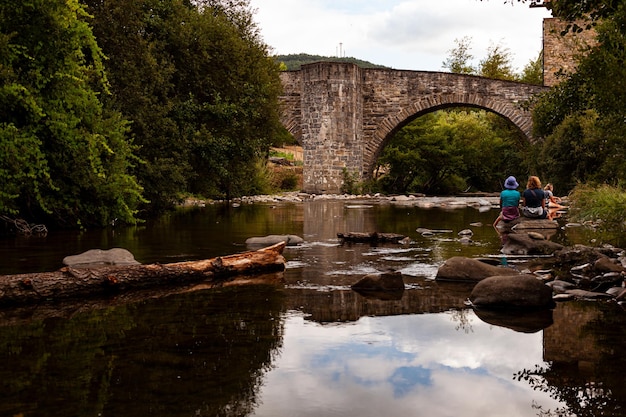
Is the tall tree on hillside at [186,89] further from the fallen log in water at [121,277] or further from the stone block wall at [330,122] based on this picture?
the fallen log in water at [121,277]

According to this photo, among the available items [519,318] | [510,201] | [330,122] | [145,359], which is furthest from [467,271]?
[330,122]

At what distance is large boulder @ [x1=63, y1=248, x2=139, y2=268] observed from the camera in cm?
797

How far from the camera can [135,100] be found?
1661 centimetres

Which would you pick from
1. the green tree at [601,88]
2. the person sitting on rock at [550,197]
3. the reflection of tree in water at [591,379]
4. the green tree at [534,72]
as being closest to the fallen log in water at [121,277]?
the reflection of tree in water at [591,379]

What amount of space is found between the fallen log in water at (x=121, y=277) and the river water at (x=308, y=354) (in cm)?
21

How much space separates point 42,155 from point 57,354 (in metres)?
7.16

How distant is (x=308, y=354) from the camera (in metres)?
4.66

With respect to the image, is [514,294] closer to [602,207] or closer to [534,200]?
[602,207]

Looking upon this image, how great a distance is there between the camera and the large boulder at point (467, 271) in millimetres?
7328

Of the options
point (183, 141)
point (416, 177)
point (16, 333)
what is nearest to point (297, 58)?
point (416, 177)

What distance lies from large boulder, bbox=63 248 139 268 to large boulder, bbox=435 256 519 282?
3.33 metres

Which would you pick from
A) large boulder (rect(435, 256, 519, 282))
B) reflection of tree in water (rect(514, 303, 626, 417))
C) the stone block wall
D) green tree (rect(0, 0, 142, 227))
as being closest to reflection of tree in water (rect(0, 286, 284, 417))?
reflection of tree in water (rect(514, 303, 626, 417))

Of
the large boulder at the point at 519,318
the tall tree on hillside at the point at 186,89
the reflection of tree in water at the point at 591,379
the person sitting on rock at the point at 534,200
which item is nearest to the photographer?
the reflection of tree in water at the point at 591,379

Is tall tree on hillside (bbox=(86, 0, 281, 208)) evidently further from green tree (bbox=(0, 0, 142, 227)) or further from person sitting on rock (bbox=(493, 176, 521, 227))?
person sitting on rock (bbox=(493, 176, 521, 227))
